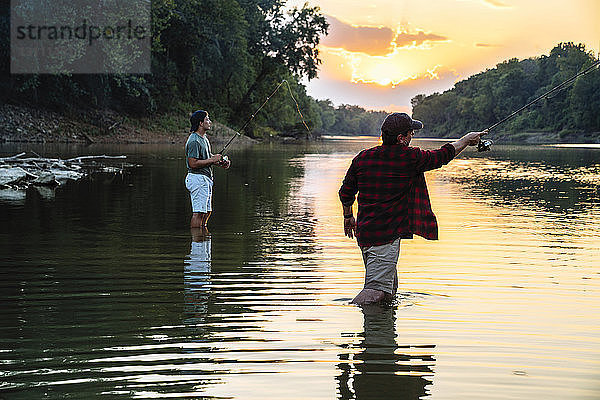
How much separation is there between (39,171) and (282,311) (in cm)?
1384

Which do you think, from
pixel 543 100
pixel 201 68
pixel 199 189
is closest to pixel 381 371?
pixel 199 189

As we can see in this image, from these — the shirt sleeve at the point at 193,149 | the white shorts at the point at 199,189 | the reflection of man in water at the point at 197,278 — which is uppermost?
the shirt sleeve at the point at 193,149

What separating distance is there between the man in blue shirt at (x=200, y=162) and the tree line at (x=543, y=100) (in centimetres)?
10380

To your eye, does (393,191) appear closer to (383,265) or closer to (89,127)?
(383,265)

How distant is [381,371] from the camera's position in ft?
15.1

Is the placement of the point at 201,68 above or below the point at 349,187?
above

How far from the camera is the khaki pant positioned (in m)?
6.25

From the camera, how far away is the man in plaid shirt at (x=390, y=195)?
6148 mm

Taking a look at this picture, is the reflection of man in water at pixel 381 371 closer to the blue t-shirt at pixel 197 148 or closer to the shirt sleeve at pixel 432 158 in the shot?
the shirt sleeve at pixel 432 158

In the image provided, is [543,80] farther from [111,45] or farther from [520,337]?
[520,337]

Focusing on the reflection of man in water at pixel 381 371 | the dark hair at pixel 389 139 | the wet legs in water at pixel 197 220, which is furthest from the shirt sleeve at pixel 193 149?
the reflection of man in water at pixel 381 371

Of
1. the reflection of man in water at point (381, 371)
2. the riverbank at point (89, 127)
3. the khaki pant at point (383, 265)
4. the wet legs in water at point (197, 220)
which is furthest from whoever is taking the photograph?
the riverbank at point (89, 127)

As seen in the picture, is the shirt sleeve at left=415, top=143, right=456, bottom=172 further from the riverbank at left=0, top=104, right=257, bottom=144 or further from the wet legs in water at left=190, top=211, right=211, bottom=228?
the riverbank at left=0, top=104, right=257, bottom=144

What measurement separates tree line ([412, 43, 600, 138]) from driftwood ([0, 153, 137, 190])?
94782mm
